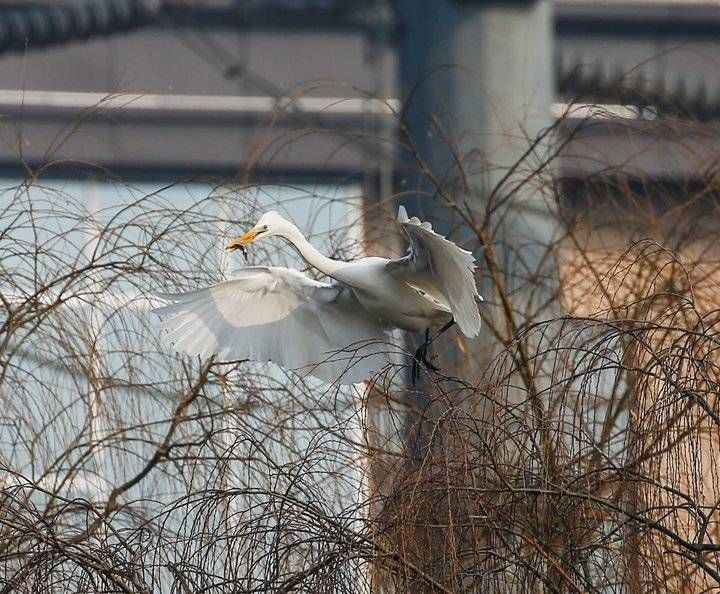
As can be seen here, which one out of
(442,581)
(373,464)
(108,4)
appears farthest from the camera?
(108,4)

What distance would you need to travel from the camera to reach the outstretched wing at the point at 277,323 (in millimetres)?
4988

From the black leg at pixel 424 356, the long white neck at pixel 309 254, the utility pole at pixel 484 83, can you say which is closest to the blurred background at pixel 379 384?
the utility pole at pixel 484 83

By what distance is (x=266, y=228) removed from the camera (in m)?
4.93

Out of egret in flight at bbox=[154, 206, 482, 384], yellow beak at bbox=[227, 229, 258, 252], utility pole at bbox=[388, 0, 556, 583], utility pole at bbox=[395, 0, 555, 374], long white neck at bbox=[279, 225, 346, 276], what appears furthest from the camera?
utility pole at bbox=[395, 0, 555, 374]

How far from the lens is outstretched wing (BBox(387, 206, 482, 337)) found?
444cm

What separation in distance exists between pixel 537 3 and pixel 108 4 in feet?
9.20

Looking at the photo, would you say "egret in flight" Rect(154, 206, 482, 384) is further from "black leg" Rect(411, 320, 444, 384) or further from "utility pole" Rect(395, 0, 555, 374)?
"utility pole" Rect(395, 0, 555, 374)

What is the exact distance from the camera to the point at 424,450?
3.64 m

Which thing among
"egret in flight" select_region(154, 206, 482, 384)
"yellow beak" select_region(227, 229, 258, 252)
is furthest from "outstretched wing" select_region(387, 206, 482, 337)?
"yellow beak" select_region(227, 229, 258, 252)

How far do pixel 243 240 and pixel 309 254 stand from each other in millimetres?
364

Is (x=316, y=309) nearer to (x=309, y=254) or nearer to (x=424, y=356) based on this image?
(x=309, y=254)

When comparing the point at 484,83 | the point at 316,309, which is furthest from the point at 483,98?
the point at 316,309

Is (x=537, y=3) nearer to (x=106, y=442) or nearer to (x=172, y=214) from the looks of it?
(x=172, y=214)

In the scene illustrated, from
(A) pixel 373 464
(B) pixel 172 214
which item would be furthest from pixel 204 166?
(A) pixel 373 464
